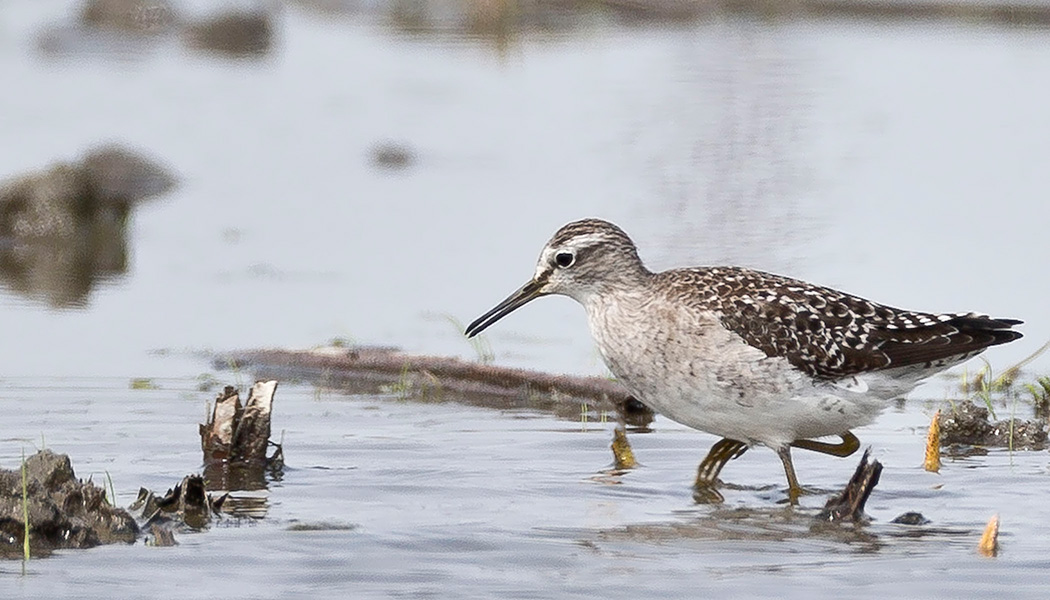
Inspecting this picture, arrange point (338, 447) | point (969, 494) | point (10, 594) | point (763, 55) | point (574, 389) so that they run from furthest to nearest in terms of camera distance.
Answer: point (763, 55)
point (574, 389)
point (338, 447)
point (969, 494)
point (10, 594)

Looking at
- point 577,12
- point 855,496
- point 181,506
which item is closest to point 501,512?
point 181,506

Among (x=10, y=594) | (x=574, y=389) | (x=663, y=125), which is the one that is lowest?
(x=10, y=594)

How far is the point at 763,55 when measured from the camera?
1469cm

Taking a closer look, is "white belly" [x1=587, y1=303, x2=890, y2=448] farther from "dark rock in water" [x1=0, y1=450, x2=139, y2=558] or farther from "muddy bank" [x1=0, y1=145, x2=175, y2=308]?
"muddy bank" [x1=0, y1=145, x2=175, y2=308]

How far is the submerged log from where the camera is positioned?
8.80 metres

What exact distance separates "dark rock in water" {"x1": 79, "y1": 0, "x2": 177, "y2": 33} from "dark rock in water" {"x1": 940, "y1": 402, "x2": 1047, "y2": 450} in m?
15.6

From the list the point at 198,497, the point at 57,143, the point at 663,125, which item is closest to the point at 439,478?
the point at 198,497

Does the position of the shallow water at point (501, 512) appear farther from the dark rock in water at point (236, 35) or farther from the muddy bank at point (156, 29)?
the muddy bank at point (156, 29)

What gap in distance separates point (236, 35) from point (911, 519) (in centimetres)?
1575

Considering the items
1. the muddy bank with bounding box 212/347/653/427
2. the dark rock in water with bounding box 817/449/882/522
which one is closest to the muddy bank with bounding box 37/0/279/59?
the muddy bank with bounding box 212/347/653/427

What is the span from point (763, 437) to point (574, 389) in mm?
1903

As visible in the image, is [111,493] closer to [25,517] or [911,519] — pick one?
[25,517]

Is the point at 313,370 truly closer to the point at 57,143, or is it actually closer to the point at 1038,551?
the point at 1038,551

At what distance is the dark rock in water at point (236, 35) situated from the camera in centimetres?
2216
